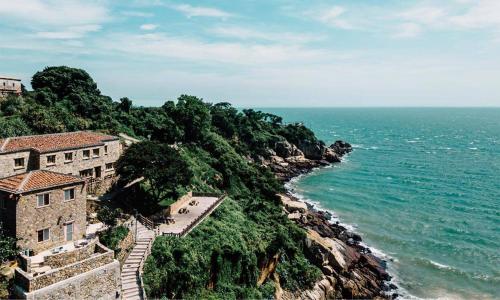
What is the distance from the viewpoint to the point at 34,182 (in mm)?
27859

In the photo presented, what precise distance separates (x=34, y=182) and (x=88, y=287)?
28.7ft

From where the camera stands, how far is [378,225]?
64375mm

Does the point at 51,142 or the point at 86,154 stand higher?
the point at 51,142

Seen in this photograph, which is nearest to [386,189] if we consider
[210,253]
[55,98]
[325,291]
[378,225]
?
[378,225]

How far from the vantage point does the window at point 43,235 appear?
27.8 meters

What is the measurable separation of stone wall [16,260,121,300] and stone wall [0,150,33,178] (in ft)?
48.7

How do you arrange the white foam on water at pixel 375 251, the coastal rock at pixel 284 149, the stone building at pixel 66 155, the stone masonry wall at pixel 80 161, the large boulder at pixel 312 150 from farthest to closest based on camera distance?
the large boulder at pixel 312 150 < the coastal rock at pixel 284 149 < the white foam on water at pixel 375 251 < the stone masonry wall at pixel 80 161 < the stone building at pixel 66 155

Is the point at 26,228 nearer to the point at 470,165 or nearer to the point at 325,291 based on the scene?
the point at 325,291

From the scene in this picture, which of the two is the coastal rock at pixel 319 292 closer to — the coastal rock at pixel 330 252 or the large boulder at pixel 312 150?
the coastal rock at pixel 330 252

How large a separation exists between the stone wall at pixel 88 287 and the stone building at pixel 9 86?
159ft

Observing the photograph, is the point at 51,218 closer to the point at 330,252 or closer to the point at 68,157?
the point at 68,157

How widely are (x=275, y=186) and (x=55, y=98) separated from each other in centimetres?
4065

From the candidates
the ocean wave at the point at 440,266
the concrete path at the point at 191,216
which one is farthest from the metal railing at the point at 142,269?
the ocean wave at the point at 440,266

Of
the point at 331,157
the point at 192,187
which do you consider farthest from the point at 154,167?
the point at 331,157
